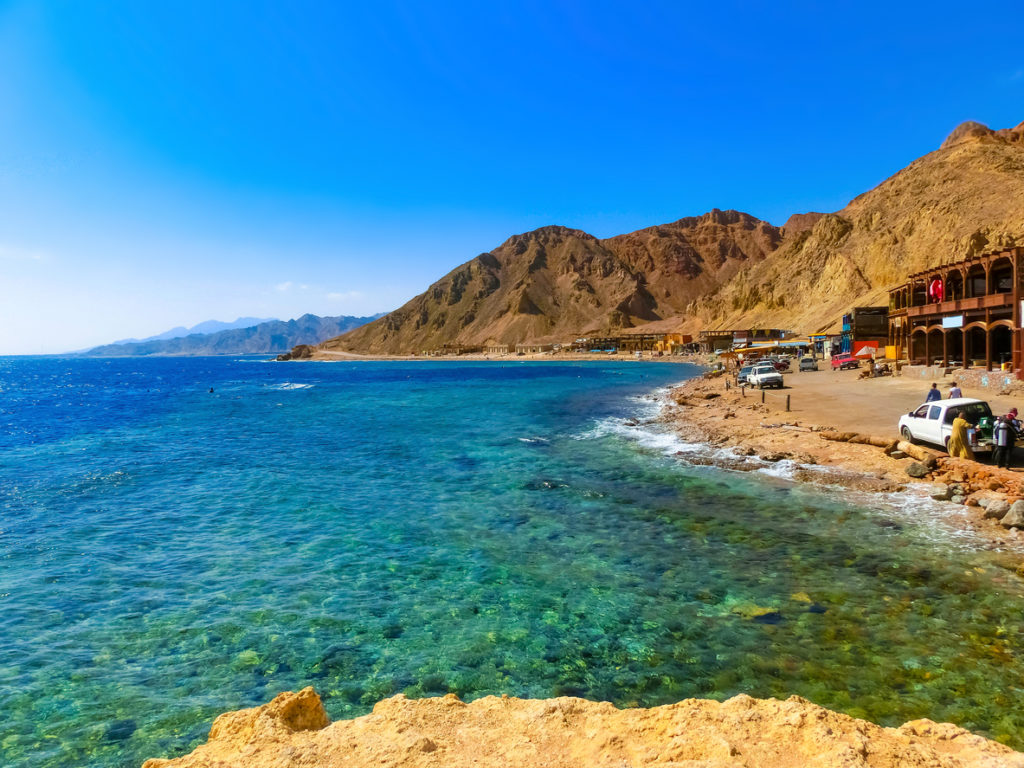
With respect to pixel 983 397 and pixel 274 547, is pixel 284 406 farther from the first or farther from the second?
pixel 983 397

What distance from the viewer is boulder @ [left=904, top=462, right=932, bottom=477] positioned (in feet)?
52.7

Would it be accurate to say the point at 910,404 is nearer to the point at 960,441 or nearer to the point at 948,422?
the point at 948,422

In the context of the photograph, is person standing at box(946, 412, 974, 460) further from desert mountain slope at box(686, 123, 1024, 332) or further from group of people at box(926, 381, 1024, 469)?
desert mountain slope at box(686, 123, 1024, 332)

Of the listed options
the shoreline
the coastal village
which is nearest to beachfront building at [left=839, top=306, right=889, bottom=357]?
the coastal village

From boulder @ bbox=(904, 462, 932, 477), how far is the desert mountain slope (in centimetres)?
7312

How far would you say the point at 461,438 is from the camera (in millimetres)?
30047

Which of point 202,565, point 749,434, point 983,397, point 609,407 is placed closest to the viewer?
point 202,565

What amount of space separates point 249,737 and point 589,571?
751cm

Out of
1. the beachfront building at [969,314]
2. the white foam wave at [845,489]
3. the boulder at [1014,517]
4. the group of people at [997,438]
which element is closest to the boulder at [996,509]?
the boulder at [1014,517]

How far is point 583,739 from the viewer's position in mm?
4656

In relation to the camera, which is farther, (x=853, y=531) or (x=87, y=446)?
(x=87, y=446)

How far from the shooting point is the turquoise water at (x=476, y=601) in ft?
23.4

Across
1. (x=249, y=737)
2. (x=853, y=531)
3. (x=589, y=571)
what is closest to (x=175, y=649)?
(x=249, y=737)

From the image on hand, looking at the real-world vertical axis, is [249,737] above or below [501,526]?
above
